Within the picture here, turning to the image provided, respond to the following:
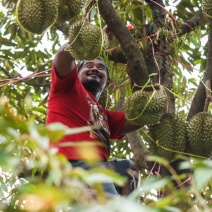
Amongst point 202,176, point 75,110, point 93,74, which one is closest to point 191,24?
point 93,74

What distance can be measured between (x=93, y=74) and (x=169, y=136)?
0.72 meters

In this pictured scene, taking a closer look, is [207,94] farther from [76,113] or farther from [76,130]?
[76,130]

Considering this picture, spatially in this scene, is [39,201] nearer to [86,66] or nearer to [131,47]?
[131,47]

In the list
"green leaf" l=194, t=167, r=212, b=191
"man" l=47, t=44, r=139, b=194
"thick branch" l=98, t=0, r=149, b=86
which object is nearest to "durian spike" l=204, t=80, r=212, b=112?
"thick branch" l=98, t=0, r=149, b=86

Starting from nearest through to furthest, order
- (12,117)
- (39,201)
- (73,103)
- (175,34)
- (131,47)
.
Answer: (39,201), (12,117), (131,47), (73,103), (175,34)

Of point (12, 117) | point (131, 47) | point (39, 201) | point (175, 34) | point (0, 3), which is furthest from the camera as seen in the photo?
point (0, 3)

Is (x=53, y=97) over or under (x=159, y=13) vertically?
under

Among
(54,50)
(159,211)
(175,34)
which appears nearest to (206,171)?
A: (159,211)

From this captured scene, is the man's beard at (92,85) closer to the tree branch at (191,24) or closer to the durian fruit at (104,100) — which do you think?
the durian fruit at (104,100)

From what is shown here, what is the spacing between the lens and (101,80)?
8.18 ft

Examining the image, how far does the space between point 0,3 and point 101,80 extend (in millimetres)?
1158

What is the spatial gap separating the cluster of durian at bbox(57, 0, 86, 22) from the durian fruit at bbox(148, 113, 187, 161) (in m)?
0.51

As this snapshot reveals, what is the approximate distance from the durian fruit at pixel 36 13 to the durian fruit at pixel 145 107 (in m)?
0.44

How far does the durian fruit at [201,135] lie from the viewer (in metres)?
1.87
